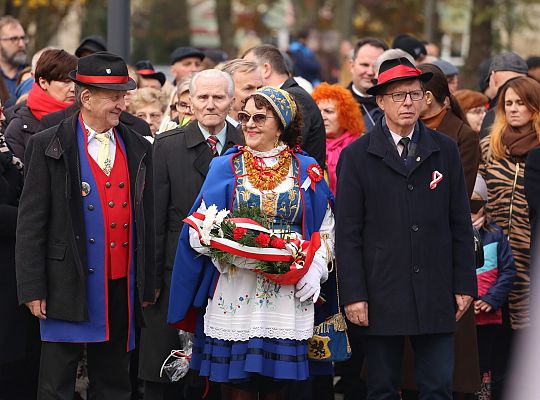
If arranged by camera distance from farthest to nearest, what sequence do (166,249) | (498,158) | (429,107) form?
1. (498,158)
2. (429,107)
3. (166,249)

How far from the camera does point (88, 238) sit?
277 inches

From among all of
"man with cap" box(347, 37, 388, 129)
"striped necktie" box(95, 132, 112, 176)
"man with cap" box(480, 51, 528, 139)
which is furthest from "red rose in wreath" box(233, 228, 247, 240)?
"man with cap" box(480, 51, 528, 139)

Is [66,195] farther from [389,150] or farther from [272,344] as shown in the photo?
[389,150]

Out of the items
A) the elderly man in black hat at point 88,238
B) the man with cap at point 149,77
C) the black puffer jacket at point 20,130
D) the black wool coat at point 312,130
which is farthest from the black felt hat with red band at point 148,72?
the elderly man in black hat at point 88,238

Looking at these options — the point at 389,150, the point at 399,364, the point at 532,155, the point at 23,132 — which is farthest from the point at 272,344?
the point at 23,132

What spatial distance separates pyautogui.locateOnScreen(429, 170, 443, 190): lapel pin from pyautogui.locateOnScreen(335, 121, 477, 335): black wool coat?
18 mm

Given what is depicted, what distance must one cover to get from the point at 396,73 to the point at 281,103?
0.71 meters

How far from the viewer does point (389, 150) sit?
280 inches

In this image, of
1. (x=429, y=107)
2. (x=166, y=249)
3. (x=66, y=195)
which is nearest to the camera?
(x=66, y=195)

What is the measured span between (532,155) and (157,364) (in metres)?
2.83

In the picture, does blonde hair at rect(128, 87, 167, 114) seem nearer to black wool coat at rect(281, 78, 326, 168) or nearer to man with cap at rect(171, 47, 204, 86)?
black wool coat at rect(281, 78, 326, 168)

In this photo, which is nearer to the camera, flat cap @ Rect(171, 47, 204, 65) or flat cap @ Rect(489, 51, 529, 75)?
flat cap @ Rect(489, 51, 529, 75)

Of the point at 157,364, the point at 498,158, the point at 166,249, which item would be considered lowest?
the point at 157,364

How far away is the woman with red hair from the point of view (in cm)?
998
